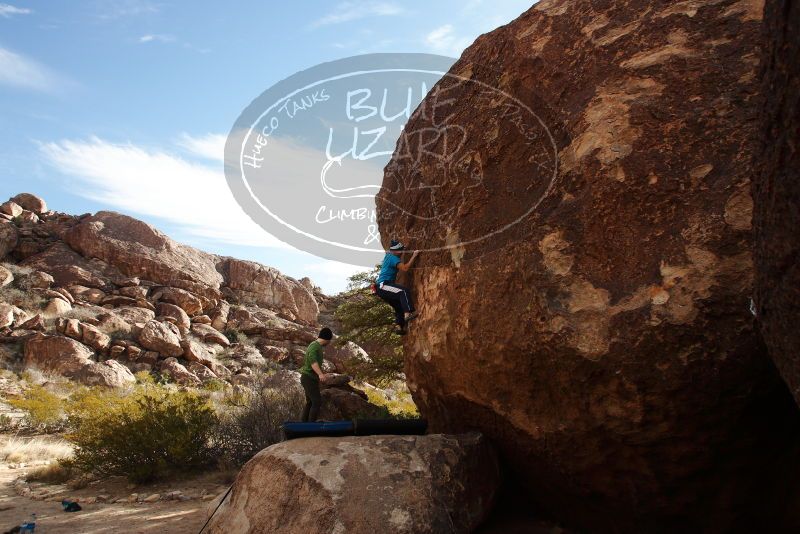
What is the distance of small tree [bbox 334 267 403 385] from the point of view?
12.8 meters

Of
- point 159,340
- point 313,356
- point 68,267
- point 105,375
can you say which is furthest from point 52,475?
point 68,267

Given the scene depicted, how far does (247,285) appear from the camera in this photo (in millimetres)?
31359

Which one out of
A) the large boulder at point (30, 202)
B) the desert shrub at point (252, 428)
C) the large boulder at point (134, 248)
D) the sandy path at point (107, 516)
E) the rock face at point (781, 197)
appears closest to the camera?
the rock face at point (781, 197)

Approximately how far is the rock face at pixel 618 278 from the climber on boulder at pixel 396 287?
589 millimetres

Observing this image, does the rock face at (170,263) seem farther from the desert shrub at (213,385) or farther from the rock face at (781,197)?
the rock face at (781,197)

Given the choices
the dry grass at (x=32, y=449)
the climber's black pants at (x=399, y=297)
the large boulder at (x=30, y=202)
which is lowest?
the dry grass at (x=32, y=449)

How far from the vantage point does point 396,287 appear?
Result: 19.0ft

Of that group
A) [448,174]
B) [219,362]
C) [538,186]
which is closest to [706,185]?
[538,186]

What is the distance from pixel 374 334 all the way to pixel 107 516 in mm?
7017

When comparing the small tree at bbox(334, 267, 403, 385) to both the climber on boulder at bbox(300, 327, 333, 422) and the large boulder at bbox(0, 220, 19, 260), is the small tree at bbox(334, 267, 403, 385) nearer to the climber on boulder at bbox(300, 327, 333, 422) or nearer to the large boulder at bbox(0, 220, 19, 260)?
the climber on boulder at bbox(300, 327, 333, 422)

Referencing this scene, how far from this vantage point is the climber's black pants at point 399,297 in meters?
5.70

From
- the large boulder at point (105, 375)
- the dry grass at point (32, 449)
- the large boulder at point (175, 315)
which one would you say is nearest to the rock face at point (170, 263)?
the large boulder at point (175, 315)

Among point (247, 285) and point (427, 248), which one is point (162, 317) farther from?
point (427, 248)

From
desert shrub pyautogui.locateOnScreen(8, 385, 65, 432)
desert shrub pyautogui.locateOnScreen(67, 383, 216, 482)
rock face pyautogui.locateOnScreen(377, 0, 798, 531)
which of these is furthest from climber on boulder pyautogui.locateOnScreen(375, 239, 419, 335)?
desert shrub pyautogui.locateOnScreen(8, 385, 65, 432)
